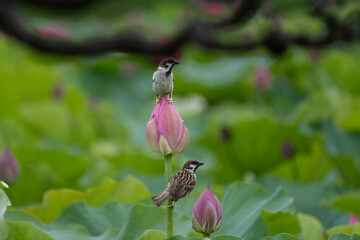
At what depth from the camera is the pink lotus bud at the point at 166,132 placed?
0.65 metres

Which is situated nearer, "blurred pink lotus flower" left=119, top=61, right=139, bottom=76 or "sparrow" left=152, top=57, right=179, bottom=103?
"sparrow" left=152, top=57, right=179, bottom=103

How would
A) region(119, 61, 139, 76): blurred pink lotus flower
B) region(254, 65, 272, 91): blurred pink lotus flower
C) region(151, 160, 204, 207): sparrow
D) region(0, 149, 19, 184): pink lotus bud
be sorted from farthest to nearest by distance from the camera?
region(119, 61, 139, 76): blurred pink lotus flower < region(254, 65, 272, 91): blurred pink lotus flower < region(0, 149, 19, 184): pink lotus bud < region(151, 160, 204, 207): sparrow

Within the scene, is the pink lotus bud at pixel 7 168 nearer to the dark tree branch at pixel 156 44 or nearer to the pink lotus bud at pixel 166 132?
the dark tree branch at pixel 156 44

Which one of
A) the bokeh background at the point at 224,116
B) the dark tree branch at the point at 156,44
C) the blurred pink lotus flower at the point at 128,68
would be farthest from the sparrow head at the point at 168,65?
the blurred pink lotus flower at the point at 128,68

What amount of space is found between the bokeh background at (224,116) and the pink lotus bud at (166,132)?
30 cm

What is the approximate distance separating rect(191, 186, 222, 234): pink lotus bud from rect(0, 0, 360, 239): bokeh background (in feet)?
0.86

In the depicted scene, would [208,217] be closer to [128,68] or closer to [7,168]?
[7,168]

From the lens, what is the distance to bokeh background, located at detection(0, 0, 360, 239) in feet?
4.69

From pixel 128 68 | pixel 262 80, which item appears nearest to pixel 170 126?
pixel 262 80

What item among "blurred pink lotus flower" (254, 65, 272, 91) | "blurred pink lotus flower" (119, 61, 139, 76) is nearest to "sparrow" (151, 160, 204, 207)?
"blurred pink lotus flower" (254, 65, 272, 91)

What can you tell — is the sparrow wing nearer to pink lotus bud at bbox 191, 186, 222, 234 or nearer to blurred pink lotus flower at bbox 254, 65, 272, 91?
pink lotus bud at bbox 191, 186, 222, 234

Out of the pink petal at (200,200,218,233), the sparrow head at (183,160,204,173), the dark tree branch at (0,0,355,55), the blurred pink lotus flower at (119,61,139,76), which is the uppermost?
the blurred pink lotus flower at (119,61,139,76)

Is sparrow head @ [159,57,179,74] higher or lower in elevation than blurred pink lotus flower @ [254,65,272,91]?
lower

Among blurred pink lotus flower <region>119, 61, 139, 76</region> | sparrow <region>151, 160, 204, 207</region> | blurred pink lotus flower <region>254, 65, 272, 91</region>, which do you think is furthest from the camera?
blurred pink lotus flower <region>119, 61, 139, 76</region>
